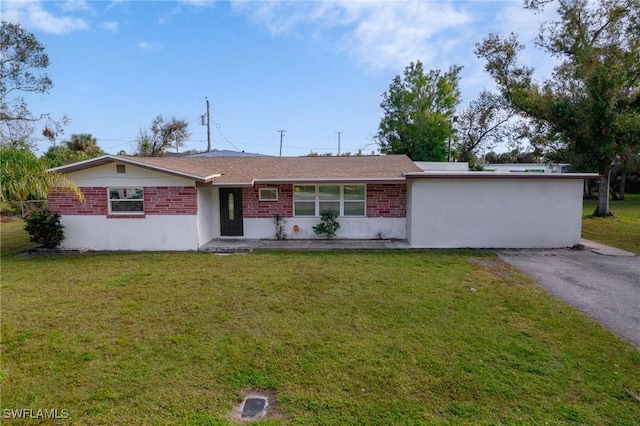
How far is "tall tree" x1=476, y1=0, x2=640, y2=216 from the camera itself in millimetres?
14383

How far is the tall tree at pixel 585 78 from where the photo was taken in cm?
1438

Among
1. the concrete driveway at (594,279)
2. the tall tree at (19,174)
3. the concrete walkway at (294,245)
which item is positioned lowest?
the concrete driveway at (594,279)

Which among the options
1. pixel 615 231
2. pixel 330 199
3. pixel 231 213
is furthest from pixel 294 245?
pixel 615 231

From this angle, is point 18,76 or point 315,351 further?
point 18,76

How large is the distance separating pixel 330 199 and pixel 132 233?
7.05m

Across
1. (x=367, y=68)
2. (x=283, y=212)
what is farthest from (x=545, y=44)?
(x=283, y=212)

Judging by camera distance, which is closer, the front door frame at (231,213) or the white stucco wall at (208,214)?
the white stucco wall at (208,214)

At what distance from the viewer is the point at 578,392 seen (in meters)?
3.74

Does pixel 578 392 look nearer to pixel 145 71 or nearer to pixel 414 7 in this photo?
pixel 414 7

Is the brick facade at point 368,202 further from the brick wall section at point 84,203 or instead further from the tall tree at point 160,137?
the tall tree at point 160,137

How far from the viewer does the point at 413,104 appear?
3812cm

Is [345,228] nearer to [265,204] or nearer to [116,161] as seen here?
[265,204]

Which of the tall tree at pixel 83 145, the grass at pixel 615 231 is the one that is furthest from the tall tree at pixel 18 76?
the grass at pixel 615 231

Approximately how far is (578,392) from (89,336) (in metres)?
6.52
